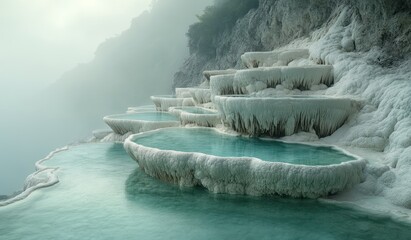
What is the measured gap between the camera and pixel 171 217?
9.05 m

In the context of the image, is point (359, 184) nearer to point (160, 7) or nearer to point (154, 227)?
point (154, 227)

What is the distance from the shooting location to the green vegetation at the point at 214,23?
39.7 metres

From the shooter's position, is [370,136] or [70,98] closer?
[370,136]

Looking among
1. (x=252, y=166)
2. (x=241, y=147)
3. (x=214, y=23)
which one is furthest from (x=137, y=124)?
(x=214, y=23)

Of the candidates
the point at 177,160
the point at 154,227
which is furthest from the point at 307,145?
the point at 154,227

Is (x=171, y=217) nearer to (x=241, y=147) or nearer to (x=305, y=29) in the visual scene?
(x=241, y=147)

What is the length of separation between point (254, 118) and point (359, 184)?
5.00 meters

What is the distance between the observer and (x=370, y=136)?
12539mm

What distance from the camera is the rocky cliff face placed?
1473cm

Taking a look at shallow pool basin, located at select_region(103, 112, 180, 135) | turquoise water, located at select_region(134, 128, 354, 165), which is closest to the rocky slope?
turquoise water, located at select_region(134, 128, 354, 165)

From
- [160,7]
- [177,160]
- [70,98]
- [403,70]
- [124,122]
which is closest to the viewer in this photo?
[177,160]

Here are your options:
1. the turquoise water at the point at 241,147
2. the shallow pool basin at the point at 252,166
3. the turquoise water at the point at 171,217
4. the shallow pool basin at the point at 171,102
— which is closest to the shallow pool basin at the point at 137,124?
the shallow pool basin at the point at 171,102

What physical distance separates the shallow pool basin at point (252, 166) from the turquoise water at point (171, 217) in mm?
336

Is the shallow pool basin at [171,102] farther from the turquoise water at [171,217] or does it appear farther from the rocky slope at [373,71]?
the turquoise water at [171,217]
